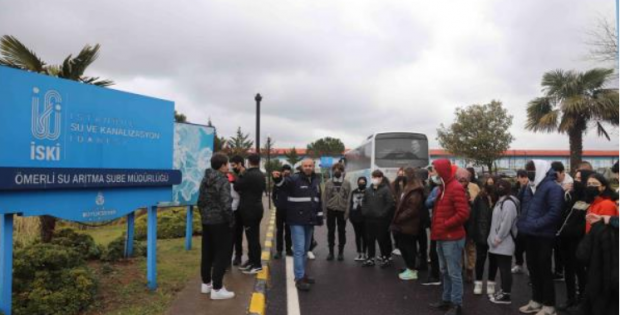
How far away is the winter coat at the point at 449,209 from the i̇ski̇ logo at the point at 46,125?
4.12 metres

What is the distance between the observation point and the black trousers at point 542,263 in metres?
5.27

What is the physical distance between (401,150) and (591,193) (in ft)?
45.3

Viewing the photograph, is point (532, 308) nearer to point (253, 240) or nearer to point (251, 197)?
point (253, 240)

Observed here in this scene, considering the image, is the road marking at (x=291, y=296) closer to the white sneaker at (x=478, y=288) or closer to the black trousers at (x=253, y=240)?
the black trousers at (x=253, y=240)

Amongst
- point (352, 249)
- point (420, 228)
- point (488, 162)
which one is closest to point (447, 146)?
point (488, 162)

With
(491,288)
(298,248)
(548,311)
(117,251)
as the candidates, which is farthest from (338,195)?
(548,311)

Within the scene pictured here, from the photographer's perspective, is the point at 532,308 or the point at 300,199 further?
the point at 300,199

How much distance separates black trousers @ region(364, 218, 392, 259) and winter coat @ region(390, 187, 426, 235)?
2.27 feet

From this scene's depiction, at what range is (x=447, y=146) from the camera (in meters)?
28.9

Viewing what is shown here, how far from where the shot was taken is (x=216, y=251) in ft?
18.9

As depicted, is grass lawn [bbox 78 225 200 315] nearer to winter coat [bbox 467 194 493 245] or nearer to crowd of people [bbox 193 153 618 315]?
crowd of people [bbox 193 153 618 315]

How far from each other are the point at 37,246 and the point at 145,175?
1448 millimetres

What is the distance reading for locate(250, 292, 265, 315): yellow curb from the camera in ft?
17.5

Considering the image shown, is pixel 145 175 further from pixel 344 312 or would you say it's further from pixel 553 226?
pixel 553 226
